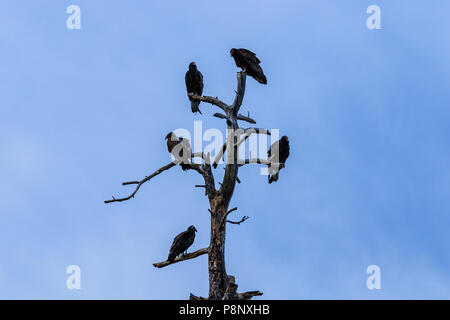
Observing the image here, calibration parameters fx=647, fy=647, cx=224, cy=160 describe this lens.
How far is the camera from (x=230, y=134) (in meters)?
12.1

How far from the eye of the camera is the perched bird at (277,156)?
13.3 m

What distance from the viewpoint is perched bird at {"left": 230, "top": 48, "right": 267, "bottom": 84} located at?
44.0 feet

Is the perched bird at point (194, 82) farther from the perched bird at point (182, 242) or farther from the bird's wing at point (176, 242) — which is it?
the bird's wing at point (176, 242)

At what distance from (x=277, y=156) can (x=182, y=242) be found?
2806 mm

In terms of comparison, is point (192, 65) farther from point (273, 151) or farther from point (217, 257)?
point (217, 257)

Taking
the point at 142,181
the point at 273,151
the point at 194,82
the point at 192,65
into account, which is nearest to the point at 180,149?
the point at 142,181

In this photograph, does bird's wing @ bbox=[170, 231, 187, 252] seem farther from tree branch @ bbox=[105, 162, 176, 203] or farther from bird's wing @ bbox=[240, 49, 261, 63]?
bird's wing @ bbox=[240, 49, 261, 63]

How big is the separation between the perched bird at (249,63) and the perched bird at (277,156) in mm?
1525

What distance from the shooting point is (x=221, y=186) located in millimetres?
12078
